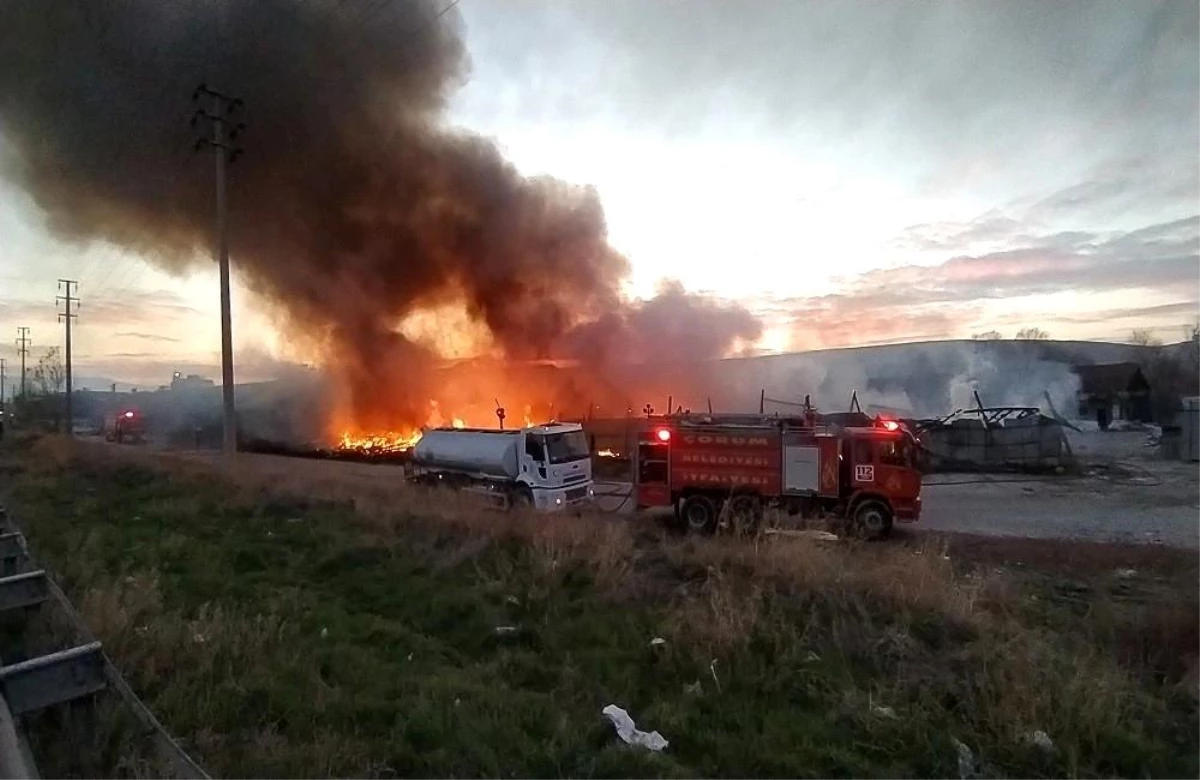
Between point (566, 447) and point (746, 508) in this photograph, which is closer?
point (746, 508)

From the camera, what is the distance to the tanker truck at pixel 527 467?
1688 cm

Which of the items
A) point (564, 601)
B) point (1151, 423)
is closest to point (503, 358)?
point (564, 601)

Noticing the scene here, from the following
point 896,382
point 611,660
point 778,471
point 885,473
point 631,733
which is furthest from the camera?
point 896,382

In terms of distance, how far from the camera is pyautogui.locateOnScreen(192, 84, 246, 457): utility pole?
21.3 metres

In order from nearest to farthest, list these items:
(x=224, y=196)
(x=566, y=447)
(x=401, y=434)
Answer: (x=566, y=447)
(x=224, y=196)
(x=401, y=434)

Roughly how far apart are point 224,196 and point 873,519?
750 inches

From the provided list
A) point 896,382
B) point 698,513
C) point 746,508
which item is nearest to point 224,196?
point 698,513

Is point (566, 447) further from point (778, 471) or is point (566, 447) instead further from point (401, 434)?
point (401, 434)

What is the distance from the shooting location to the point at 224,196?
871 inches

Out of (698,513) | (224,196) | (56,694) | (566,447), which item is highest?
(224,196)

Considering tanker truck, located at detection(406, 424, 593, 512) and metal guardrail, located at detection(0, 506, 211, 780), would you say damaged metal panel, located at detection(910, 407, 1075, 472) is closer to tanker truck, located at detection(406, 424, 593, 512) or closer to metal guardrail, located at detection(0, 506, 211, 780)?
tanker truck, located at detection(406, 424, 593, 512)

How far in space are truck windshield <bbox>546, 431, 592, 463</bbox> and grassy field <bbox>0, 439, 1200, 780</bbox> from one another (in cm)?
704

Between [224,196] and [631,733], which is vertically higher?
[224,196]

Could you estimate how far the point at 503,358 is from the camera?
109ft
